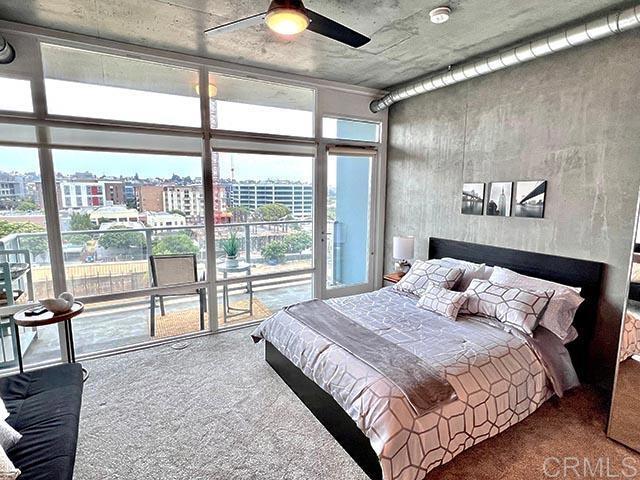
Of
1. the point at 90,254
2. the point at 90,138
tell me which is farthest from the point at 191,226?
the point at 90,138

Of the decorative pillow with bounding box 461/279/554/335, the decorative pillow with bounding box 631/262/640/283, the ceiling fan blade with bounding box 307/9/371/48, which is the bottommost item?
the decorative pillow with bounding box 461/279/554/335

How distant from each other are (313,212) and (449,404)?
310 cm

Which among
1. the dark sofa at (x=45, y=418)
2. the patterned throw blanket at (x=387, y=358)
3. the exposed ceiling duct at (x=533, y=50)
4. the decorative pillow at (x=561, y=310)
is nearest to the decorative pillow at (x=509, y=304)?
the decorative pillow at (x=561, y=310)

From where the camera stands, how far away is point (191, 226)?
388 centimetres

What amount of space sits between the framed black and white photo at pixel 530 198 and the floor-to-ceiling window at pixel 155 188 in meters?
2.31

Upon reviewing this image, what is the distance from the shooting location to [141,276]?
3699 mm

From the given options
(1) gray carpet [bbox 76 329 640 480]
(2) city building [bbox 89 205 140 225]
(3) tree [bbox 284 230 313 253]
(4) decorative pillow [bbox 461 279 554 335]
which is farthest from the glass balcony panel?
(4) decorative pillow [bbox 461 279 554 335]

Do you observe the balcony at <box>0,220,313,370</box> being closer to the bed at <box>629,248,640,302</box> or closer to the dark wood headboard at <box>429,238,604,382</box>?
the dark wood headboard at <box>429,238,604,382</box>

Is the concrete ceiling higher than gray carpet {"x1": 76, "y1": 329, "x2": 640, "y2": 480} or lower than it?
higher

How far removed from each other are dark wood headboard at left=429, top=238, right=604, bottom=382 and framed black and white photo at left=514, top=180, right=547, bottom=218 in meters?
0.38

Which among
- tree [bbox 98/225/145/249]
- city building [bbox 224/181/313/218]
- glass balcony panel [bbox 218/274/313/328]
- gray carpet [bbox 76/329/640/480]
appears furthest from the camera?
glass balcony panel [bbox 218/274/313/328]

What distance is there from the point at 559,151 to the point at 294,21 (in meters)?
2.62

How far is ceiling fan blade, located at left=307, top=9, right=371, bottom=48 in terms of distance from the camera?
193 centimetres

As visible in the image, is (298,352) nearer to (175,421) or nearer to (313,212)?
(175,421)
